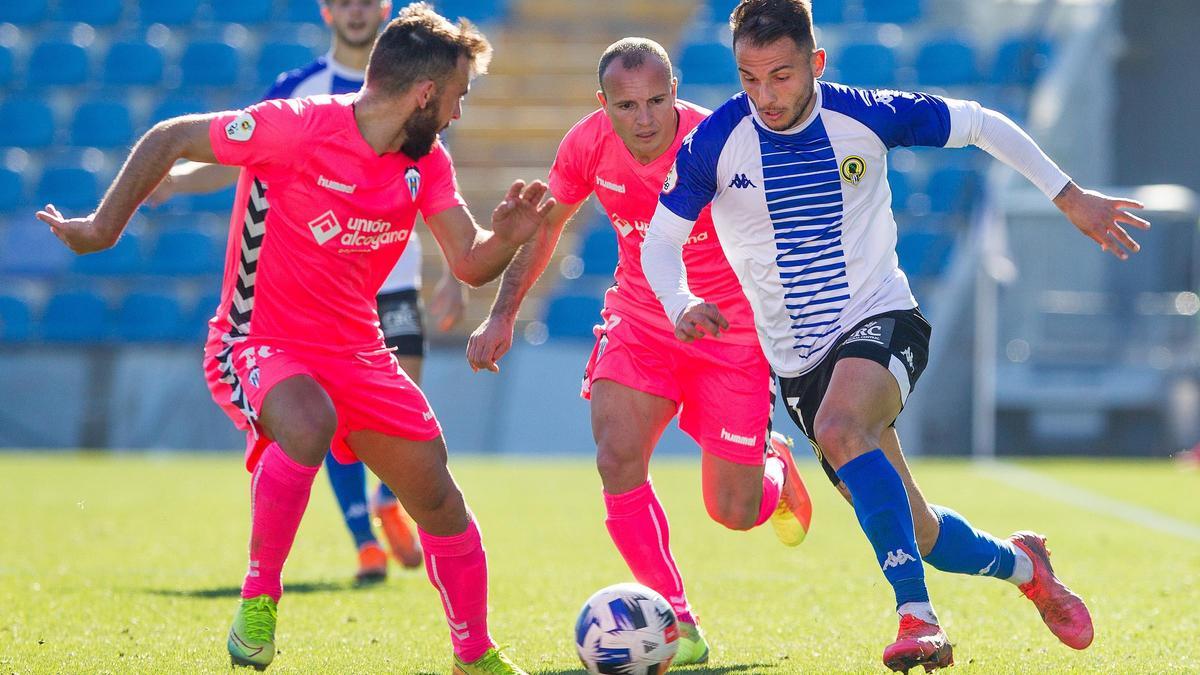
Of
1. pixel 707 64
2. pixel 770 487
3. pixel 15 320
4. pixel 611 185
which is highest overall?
pixel 707 64

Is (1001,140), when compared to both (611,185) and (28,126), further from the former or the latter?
(28,126)

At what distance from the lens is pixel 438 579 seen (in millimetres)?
4777

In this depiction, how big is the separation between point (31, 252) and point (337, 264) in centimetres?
1376

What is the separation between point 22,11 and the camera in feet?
66.5

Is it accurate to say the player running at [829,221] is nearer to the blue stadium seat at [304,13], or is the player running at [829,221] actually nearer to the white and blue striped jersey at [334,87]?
the white and blue striped jersey at [334,87]

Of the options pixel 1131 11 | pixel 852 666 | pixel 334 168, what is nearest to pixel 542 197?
pixel 334 168

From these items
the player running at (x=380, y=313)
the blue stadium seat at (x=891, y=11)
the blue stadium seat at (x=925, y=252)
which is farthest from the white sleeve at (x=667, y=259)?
the blue stadium seat at (x=891, y=11)

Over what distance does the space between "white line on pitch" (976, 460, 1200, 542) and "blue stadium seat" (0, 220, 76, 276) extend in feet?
33.8

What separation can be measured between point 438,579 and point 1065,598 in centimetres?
197

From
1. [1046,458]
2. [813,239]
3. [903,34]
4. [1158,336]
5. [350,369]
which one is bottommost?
[1046,458]

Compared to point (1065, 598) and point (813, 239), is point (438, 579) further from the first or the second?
point (1065, 598)

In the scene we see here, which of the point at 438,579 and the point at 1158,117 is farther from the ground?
the point at 1158,117

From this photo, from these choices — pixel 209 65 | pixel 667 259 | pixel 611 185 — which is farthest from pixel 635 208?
pixel 209 65

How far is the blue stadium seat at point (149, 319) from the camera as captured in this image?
1678 centimetres
